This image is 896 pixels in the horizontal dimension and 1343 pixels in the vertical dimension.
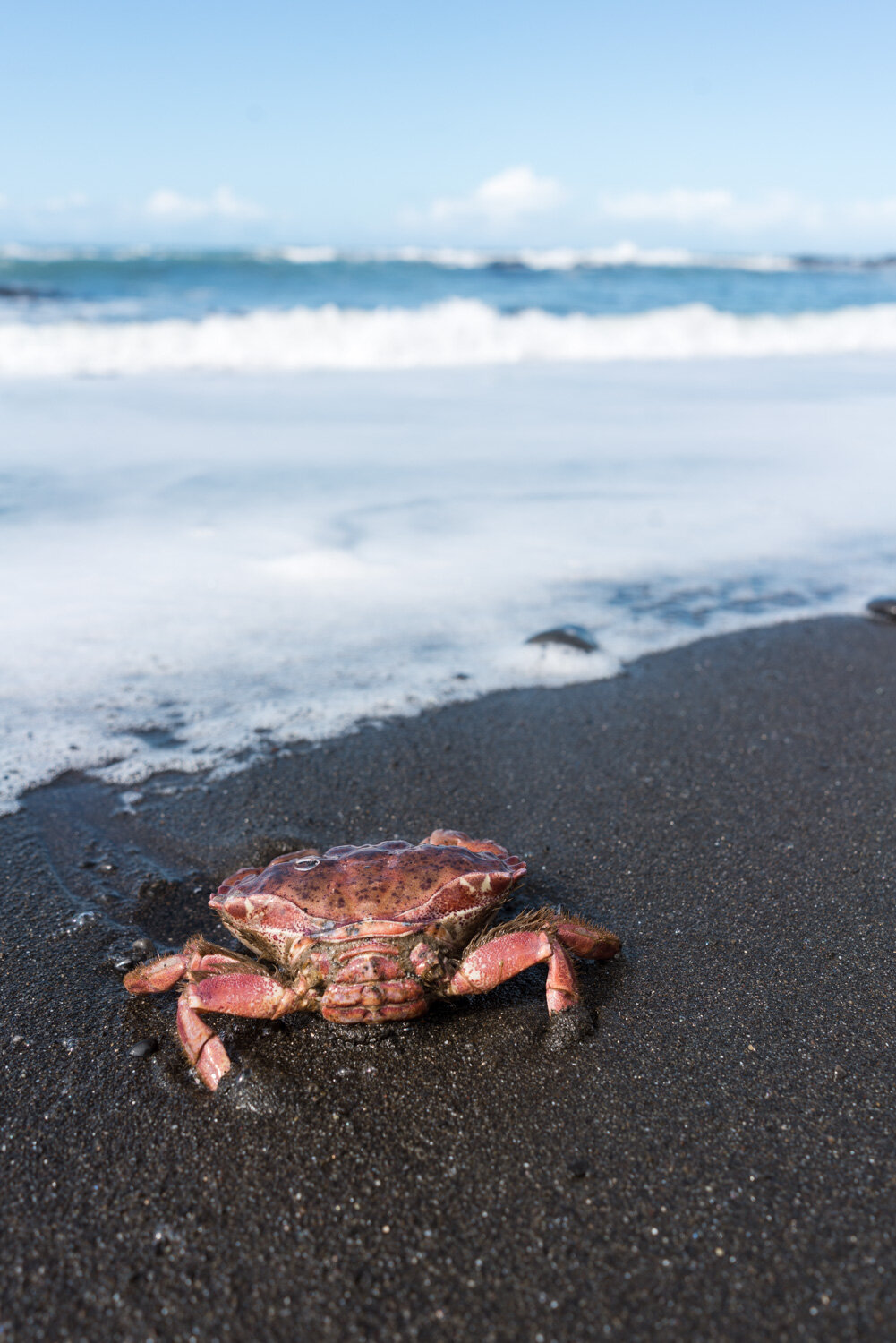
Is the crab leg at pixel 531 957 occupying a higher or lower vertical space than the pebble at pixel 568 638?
higher

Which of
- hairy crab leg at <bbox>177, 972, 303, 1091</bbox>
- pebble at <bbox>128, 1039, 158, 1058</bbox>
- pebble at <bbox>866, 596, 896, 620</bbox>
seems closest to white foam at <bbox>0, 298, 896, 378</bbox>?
pebble at <bbox>866, 596, 896, 620</bbox>

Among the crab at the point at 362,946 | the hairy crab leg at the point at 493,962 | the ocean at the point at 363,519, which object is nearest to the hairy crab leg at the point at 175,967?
the crab at the point at 362,946

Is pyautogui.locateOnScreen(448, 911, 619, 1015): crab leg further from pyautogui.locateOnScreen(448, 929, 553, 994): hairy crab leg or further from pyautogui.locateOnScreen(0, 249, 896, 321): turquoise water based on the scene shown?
pyautogui.locateOnScreen(0, 249, 896, 321): turquoise water

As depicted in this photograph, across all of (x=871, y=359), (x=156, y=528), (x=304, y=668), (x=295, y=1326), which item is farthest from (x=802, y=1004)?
(x=871, y=359)

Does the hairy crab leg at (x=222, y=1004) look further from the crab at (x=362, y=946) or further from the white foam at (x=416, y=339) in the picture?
the white foam at (x=416, y=339)

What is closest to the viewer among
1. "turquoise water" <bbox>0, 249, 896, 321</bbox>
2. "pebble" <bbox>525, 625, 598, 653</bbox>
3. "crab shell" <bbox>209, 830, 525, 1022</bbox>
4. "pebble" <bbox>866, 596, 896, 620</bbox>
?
"crab shell" <bbox>209, 830, 525, 1022</bbox>

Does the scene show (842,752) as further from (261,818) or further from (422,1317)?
(422,1317)
